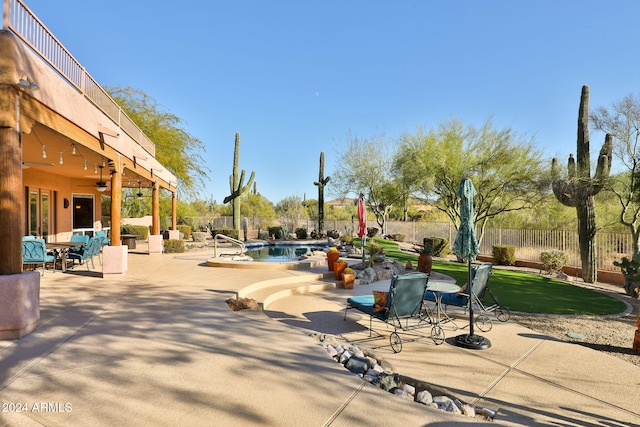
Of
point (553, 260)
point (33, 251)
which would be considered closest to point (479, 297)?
point (33, 251)

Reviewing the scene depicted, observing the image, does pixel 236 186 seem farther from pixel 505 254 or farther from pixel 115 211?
pixel 505 254

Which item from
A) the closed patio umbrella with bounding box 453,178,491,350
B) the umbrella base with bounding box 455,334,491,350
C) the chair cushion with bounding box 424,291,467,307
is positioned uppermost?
the closed patio umbrella with bounding box 453,178,491,350

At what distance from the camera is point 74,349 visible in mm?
4062

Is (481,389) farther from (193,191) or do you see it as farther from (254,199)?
(254,199)

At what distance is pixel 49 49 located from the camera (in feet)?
19.8

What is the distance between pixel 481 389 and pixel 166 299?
5468 mm

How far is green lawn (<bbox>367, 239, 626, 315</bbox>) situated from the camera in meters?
8.04

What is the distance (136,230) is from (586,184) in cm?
2311

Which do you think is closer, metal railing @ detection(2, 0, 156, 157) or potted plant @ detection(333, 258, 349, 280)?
metal railing @ detection(2, 0, 156, 157)

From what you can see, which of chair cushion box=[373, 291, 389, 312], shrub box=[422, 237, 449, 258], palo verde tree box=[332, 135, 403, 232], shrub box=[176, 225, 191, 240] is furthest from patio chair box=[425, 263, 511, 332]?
palo verde tree box=[332, 135, 403, 232]

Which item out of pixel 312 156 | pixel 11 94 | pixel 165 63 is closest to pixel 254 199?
pixel 312 156

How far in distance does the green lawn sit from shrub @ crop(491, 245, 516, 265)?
4.43 meters

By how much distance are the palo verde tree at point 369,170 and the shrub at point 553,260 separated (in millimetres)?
15796

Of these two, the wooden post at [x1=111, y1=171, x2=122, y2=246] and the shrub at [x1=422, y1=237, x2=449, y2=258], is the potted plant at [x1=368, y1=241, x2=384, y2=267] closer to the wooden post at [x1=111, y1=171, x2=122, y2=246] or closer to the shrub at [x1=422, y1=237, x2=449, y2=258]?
the wooden post at [x1=111, y1=171, x2=122, y2=246]
